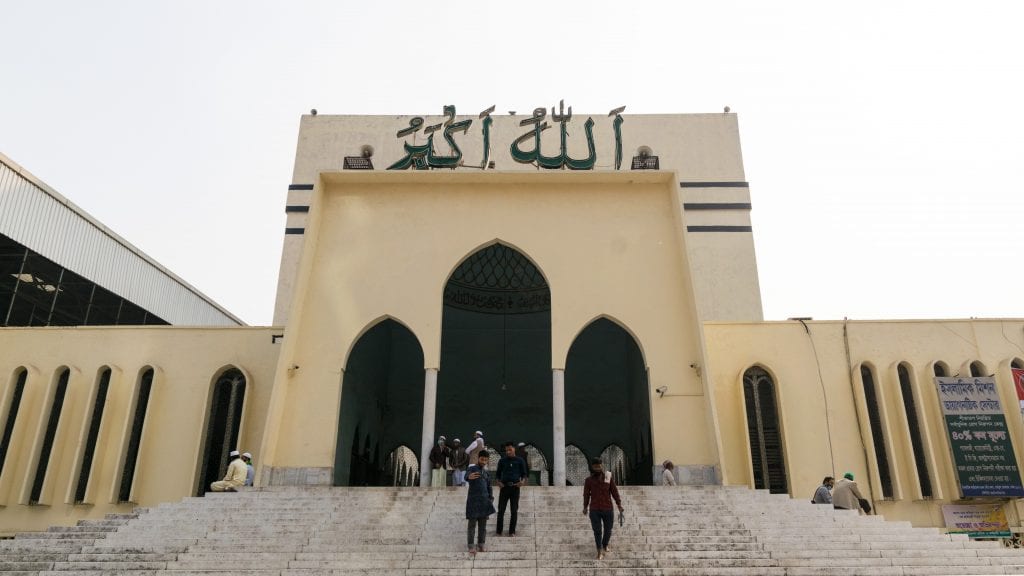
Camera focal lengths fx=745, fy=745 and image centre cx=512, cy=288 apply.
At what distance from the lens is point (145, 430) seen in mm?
14945

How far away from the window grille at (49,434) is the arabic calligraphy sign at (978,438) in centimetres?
1756

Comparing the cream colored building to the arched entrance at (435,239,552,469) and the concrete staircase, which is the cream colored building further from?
the arched entrance at (435,239,552,469)

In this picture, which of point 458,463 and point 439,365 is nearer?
point 458,463

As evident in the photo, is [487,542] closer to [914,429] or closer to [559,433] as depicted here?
[559,433]

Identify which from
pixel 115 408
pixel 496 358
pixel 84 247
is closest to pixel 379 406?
pixel 496 358

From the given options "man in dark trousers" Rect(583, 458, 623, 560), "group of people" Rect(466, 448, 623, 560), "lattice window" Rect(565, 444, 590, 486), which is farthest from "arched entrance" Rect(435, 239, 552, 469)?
"man in dark trousers" Rect(583, 458, 623, 560)

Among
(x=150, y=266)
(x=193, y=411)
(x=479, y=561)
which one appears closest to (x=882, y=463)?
(x=479, y=561)

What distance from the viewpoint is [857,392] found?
1480 cm

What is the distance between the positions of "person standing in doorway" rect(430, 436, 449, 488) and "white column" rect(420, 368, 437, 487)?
0.39ft

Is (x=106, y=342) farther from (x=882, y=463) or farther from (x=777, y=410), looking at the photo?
(x=882, y=463)

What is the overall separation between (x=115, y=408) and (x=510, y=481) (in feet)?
33.8

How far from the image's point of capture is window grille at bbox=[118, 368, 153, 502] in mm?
14750

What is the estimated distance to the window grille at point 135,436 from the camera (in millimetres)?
14750

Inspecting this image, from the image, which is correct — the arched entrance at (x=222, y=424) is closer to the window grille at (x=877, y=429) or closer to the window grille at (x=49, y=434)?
the window grille at (x=49, y=434)
